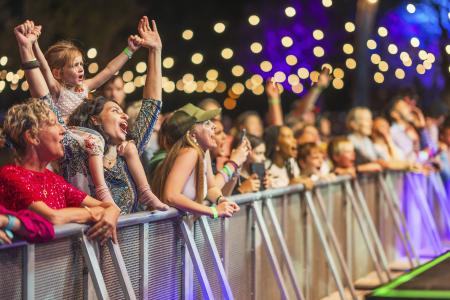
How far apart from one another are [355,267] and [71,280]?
710 cm

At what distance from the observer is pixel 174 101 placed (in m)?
26.7

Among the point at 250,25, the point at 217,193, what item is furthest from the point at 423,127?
the point at 217,193

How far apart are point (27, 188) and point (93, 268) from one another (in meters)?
0.61

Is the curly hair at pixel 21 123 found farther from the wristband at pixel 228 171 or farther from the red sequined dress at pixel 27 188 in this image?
the wristband at pixel 228 171

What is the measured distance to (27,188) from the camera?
20.9 feet

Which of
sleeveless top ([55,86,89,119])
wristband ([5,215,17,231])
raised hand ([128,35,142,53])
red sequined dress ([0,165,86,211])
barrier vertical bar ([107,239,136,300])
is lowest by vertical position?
barrier vertical bar ([107,239,136,300])

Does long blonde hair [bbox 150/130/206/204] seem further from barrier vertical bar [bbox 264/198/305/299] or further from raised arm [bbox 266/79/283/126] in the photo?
raised arm [bbox 266/79/283/126]

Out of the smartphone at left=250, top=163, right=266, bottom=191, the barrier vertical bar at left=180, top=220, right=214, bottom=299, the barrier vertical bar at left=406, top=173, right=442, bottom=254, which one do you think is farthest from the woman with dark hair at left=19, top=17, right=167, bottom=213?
the barrier vertical bar at left=406, top=173, right=442, bottom=254

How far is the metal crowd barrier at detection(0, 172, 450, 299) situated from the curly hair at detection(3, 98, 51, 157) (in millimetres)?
605

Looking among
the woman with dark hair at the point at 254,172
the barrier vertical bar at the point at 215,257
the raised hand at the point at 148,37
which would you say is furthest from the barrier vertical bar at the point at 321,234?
the raised hand at the point at 148,37

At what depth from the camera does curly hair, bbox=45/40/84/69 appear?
784 centimetres

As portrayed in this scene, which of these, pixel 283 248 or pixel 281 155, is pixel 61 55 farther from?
pixel 281 155

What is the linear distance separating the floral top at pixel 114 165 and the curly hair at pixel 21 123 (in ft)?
2.53

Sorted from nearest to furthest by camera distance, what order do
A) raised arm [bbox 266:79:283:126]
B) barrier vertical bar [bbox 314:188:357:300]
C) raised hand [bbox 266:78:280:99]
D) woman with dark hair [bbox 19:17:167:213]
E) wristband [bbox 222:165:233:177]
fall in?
woman with dark hair [bbox 19:17:167:213] → wristband [bbox 222:165:233:177] → barrier vertical bar [bbox 314:188:357:300] → raised arm [bbox 266:79:283:126] → raised hand [bbox 266:78:280:99]
